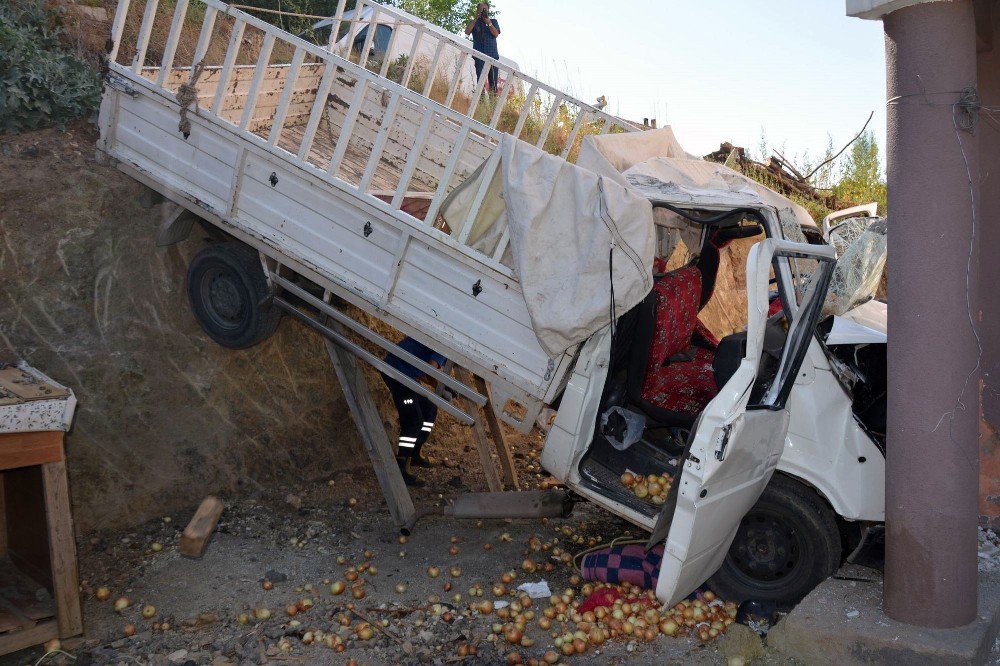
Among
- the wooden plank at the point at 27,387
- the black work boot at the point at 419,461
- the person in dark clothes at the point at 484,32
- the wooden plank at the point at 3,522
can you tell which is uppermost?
the person in dark clothes at the point at 484,32

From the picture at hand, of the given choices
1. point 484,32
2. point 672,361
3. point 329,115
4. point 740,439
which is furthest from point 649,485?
point 484,32

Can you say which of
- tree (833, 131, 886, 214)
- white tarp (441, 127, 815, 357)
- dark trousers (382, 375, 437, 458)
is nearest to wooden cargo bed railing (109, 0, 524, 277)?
white tarp (441, 127, 815, 357)

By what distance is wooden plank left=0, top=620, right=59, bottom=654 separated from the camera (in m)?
4.15

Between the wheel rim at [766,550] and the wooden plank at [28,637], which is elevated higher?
the wheel rim at [766,550]

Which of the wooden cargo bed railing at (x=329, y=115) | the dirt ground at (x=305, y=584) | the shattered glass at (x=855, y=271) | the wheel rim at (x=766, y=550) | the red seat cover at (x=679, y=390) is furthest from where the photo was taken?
the wooden cargo bed railing at (x=329, y=115)

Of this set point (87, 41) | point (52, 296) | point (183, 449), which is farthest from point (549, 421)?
point (87, 41)

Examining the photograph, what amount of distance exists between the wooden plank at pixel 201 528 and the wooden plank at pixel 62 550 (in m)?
1.01

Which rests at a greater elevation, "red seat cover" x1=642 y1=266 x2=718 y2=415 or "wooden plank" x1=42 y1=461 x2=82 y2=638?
"red seat cover" x1=642 y1=266 x2=718 y2=415

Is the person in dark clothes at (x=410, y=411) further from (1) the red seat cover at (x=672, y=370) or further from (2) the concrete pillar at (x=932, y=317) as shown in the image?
(2) the concrete pillar at (x=932, y=317)

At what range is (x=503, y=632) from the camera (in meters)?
4.72

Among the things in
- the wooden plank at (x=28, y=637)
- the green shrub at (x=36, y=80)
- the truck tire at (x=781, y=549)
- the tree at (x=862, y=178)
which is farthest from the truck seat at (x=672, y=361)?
the tree at (x=862, y=178)

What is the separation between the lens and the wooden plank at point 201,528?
545 cm

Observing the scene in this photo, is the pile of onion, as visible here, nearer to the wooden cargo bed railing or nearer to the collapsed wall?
the wooden cargo bed railing

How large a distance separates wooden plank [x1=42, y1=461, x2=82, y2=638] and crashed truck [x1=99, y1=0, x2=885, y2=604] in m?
2.09
